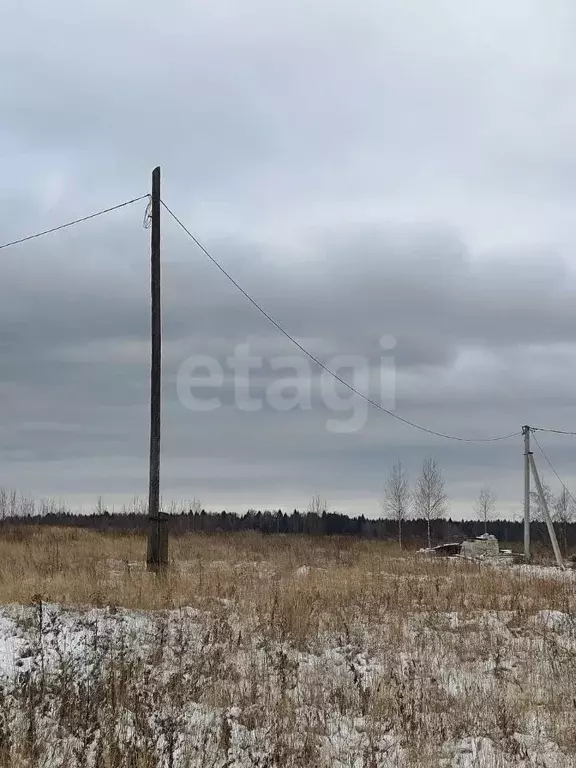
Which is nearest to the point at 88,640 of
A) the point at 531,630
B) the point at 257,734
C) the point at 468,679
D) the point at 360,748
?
the point at 257,734

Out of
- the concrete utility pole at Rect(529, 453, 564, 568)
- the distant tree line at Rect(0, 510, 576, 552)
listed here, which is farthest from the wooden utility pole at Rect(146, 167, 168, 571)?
the distant tree line at Rect(0, 510, 576, 552)

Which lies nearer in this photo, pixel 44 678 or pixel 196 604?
pixel 44 678

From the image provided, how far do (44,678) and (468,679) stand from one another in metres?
4.14

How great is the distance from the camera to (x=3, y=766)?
182 inches

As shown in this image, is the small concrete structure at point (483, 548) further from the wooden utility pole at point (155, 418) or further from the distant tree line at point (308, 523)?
the distant tree line at point (308, 523)

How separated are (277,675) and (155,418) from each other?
695 centimetres

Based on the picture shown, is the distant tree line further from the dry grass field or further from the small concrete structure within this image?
the dry grass field

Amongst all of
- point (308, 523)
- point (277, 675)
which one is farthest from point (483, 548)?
point (308, 523)

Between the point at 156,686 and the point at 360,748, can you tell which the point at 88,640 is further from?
the point at 360,748

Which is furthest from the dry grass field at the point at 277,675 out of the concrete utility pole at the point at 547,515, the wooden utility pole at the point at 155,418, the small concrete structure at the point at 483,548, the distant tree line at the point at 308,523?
the distant tree line at the point at 308,523

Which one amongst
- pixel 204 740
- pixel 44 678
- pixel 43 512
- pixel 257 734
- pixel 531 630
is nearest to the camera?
pixel 204 740

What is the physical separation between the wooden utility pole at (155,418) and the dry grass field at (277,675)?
148 cm

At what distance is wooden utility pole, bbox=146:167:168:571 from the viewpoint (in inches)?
512

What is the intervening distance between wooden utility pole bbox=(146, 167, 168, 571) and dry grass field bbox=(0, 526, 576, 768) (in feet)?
4.86
